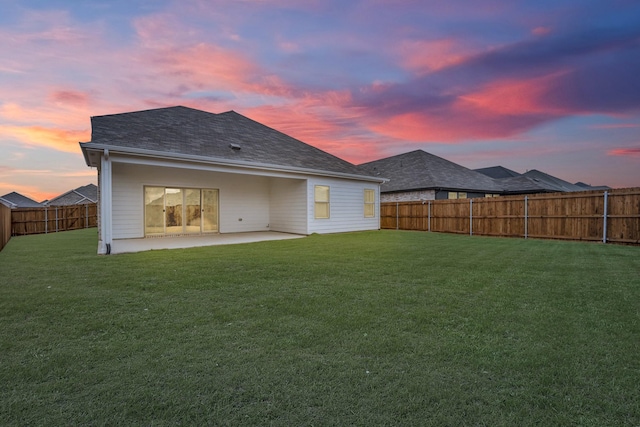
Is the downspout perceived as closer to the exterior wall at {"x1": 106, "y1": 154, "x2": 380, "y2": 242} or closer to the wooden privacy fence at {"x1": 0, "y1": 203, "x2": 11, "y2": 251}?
the exterior wall at {"x1": 106, "y1": 154, "x2": 380, "y2": 242}

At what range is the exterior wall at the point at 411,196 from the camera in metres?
20.3

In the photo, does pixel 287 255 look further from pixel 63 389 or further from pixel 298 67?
pixel 298 67

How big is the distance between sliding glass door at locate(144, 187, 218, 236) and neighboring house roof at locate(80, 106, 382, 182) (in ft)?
7.43

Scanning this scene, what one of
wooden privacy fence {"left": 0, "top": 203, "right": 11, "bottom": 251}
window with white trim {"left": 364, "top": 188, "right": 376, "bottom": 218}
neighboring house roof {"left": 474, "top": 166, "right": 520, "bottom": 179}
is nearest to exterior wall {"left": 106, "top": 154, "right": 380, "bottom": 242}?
window with white trim {"left": 364, "top": 188, "right": 376, "bottom": 218}

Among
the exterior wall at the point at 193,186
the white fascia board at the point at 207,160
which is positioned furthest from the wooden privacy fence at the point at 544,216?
the exterior wall at the point at 193,186

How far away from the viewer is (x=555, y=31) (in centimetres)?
970

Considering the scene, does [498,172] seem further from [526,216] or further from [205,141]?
[205,141]

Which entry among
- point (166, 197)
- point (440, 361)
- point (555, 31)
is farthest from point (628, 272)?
point (166, 197)

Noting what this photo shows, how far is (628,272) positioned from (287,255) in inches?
269

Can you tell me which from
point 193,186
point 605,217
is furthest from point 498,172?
point 193,186

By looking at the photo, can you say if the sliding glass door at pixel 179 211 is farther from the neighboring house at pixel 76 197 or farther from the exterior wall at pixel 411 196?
the neighboring house at pixel 76 197

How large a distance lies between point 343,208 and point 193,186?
6.74m

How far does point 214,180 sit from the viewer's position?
44.5 ft

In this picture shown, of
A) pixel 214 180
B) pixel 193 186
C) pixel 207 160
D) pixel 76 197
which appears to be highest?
pixel 207 160
